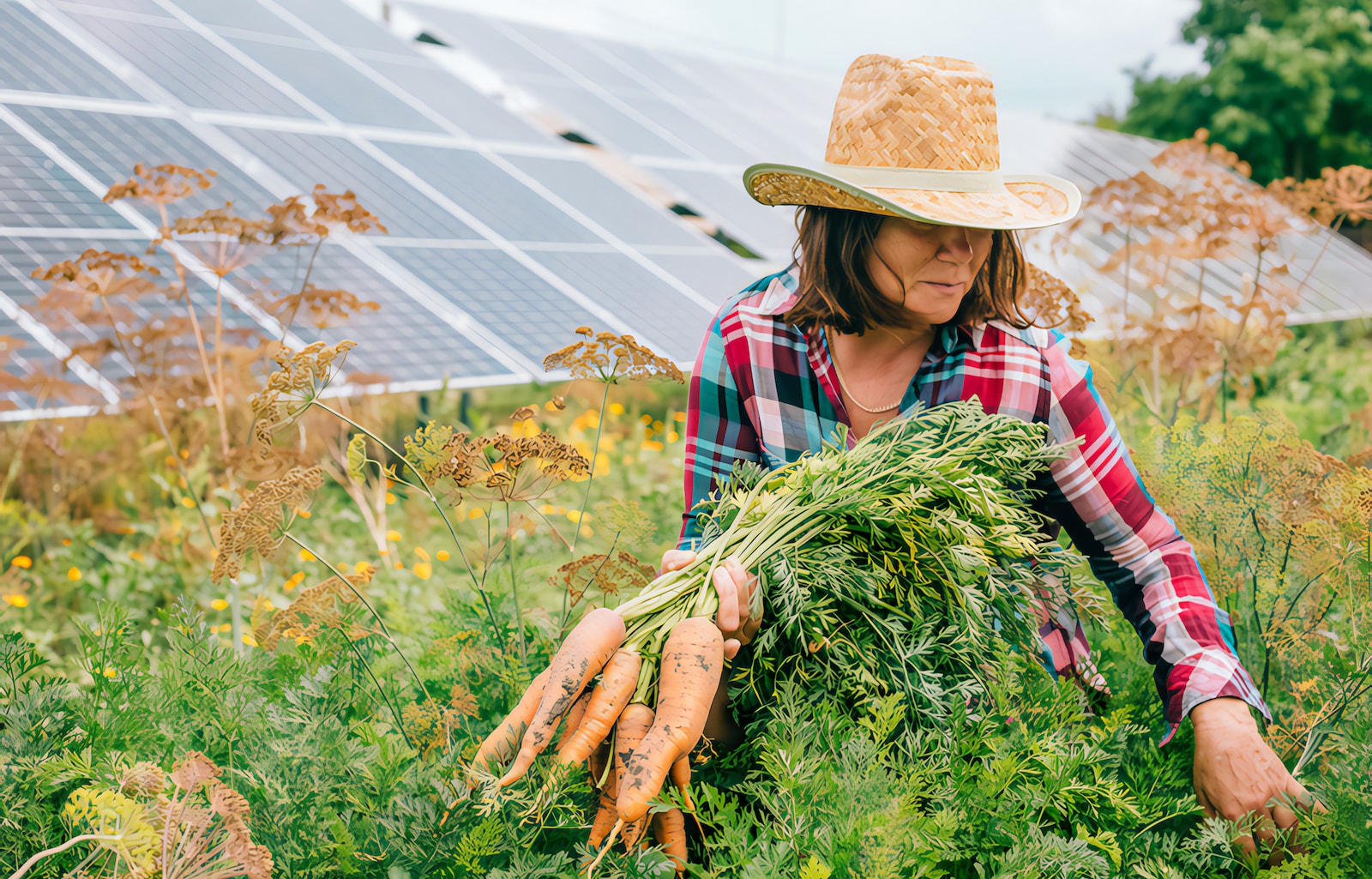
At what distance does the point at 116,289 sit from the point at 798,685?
2061mm

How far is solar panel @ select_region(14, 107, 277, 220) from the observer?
3984 mm

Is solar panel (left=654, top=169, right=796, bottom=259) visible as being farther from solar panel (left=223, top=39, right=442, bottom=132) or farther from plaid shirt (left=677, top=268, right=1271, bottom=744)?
plaid shirt (left=677, top=268, right=1271, bottom=744)

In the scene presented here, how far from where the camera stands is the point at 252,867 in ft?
3.26

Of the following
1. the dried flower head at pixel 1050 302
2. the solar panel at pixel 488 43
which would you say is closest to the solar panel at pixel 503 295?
the dried flower head at pixel 1050 302

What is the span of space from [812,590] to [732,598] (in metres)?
0.15

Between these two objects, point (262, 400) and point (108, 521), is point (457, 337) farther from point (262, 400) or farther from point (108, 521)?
point (262, 400)

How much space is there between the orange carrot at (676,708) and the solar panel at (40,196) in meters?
3.35

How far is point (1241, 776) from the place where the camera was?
1390mm

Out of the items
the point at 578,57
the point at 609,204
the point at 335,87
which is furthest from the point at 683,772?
the point at 578,57

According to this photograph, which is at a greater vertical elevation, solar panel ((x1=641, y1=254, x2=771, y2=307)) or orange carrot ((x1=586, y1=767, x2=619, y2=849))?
orange carrot ((x1=586, y1=767, x2=619, y2=849))

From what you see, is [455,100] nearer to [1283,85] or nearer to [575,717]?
[575,717]

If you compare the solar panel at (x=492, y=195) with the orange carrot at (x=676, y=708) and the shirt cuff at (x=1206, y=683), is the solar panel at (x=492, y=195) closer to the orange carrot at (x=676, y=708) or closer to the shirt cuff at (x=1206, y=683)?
the orange carrot at (x=676, y=708)

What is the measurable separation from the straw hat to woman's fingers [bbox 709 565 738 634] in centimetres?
61

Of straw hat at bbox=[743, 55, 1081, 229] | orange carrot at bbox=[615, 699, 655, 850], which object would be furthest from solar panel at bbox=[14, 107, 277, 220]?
orange carrot at bbox=[615, 699, 655, 850]
